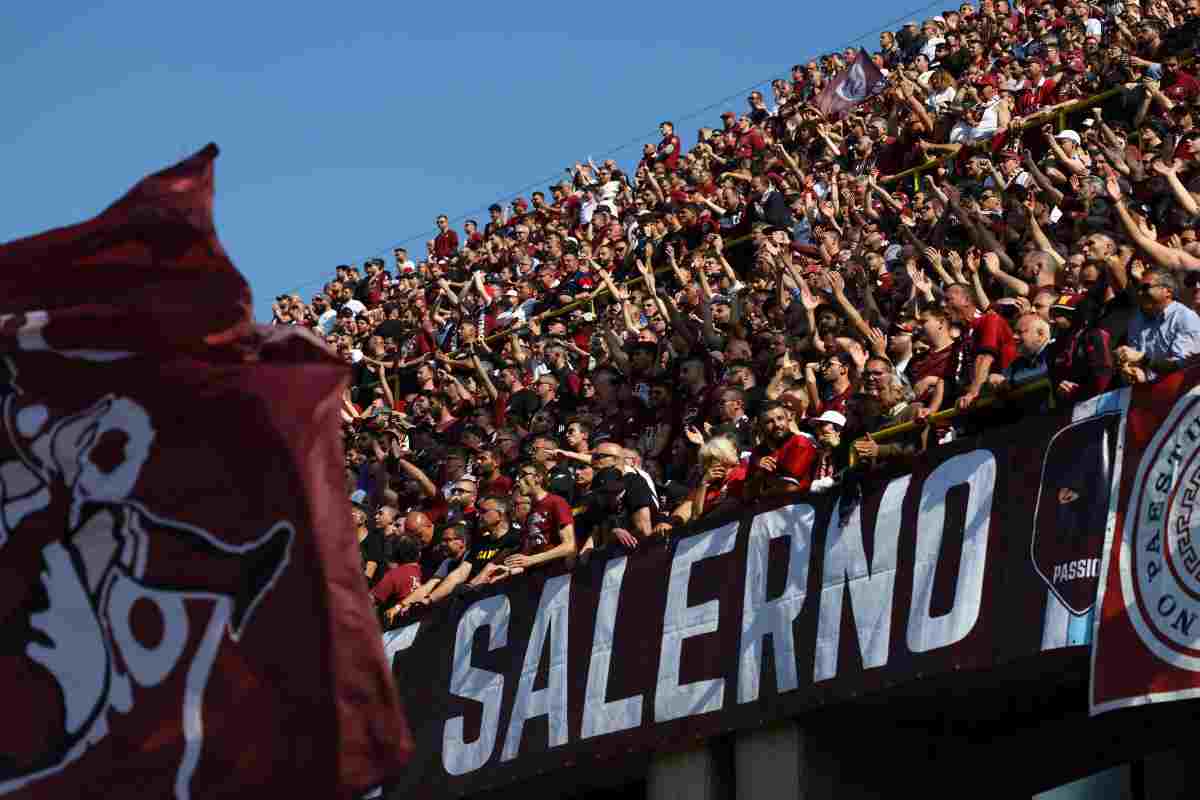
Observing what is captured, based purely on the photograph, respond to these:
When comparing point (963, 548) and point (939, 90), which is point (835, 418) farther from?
point (939, 90)

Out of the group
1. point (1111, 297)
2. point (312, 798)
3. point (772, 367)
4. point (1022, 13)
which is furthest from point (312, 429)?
point (1022, 13)

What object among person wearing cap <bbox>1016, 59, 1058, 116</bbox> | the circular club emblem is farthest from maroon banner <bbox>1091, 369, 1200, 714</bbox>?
person wearing cap <bbox>1016, 59, 1058, 116</bbox>

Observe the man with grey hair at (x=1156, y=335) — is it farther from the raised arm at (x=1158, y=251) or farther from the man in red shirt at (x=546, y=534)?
the man in red shirt at (x=546, y=534)

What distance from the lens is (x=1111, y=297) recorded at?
1291cm

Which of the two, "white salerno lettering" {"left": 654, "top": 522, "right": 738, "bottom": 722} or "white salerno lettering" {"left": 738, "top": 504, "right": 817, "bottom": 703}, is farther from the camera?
"white salerno lettering" {"left": 654, "top": 522, "right": 738, "bottom": 722}

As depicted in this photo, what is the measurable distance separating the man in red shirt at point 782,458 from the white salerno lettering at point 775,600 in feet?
0.63

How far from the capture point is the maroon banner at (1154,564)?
1152 centimetres

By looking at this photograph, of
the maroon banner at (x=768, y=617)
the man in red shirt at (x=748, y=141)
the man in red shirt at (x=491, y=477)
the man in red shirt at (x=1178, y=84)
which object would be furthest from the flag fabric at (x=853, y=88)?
the maroon banner at (x=768, y=617)

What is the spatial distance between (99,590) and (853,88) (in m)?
17.4

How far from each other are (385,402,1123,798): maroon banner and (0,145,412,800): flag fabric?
16.7 ft

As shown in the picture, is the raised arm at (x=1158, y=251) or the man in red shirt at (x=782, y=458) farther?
the man in red shirt at (x=782, y=458)

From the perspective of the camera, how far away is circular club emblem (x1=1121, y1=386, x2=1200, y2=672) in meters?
11.5

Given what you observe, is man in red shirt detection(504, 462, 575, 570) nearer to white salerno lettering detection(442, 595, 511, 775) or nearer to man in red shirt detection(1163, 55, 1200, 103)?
white salerno lettering detection(442, 595, 511, 775)

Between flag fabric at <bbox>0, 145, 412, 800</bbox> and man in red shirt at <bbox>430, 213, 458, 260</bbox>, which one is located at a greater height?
man in red shirt at <bbox>430, 213, 458, 260</bbox>
